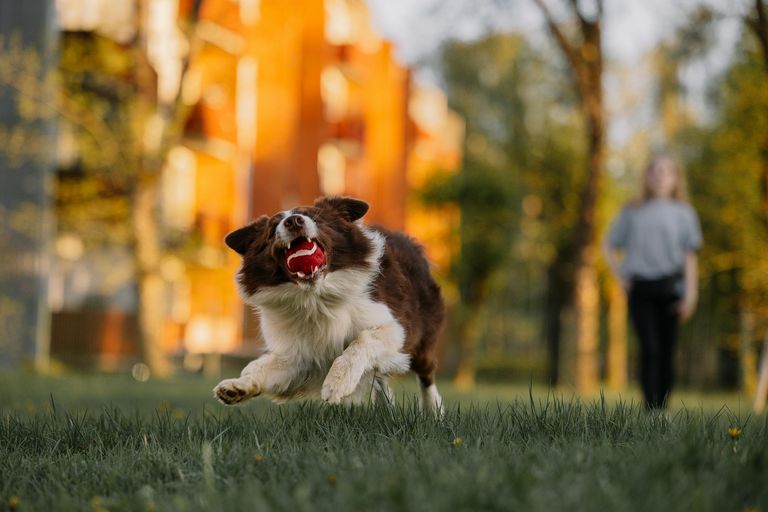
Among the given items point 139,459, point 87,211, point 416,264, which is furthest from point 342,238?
point 87,211

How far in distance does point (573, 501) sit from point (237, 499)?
3.44 ft

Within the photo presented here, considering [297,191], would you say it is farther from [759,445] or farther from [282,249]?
[759,445]

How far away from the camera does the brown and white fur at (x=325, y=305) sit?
5441mm

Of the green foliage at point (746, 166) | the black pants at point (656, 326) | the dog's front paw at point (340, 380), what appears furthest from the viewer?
the green foliage at point (746, 166)

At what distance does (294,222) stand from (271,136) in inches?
899

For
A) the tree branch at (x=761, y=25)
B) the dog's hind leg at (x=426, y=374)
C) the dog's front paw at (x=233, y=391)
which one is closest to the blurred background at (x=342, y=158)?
the tree branch at (x=761, y=25)

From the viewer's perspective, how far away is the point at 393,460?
3.69 meters

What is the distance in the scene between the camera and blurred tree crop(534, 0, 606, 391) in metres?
17.1

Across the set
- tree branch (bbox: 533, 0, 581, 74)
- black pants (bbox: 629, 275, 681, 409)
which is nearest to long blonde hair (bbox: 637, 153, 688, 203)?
black pants (bbox: 629, 275, 681, 409)

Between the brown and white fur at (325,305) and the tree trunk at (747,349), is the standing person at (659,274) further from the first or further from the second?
the tree trunk at (747,349)

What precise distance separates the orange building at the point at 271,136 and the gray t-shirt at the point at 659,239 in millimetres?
11335

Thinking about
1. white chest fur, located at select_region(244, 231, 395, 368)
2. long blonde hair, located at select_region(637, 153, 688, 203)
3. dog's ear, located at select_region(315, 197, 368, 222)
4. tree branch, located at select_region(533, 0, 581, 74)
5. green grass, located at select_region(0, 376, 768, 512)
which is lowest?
green grass, located at select_region(0, 376, 768, 512)

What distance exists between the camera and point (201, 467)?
388cm

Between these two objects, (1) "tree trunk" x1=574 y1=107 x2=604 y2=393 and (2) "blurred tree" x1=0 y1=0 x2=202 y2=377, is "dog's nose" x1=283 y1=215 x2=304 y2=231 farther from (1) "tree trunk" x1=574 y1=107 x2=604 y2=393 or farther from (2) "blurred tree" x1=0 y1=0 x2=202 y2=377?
(1) "tree trunk" x1=574 y1=107 x2=604 y2=393
